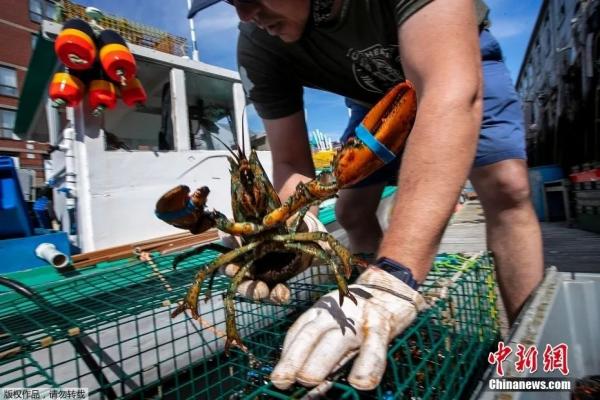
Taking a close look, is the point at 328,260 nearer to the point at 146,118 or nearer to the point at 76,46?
the point at 76,46

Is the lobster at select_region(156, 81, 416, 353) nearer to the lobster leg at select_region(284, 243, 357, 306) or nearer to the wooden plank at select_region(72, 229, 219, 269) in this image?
the lobster leg at select_region(284, 243, 357, 306)

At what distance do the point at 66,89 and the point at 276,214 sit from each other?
155 inches

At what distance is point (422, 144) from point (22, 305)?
2159 mm

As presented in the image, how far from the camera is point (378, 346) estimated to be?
0.78 m

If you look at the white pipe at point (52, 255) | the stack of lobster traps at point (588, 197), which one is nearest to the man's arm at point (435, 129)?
the white pipe at point (52, 255)

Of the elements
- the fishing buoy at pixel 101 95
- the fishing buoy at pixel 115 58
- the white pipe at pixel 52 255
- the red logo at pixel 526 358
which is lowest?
the red logo at pixel 526 358

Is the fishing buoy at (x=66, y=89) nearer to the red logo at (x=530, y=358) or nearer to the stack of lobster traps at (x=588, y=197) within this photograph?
the red logo at (x=530, y=358)

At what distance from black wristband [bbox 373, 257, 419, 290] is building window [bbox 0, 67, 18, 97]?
30.8m

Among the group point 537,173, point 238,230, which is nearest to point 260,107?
point 238,230

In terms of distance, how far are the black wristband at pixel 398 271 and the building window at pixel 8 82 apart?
30.8 meters

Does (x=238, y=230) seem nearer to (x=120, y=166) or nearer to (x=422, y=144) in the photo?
(x=422, y=144)

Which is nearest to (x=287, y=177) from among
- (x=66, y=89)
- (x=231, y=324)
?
(x=231, y=324)

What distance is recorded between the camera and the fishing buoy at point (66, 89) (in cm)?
390

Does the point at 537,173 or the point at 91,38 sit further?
the point at 537,173
